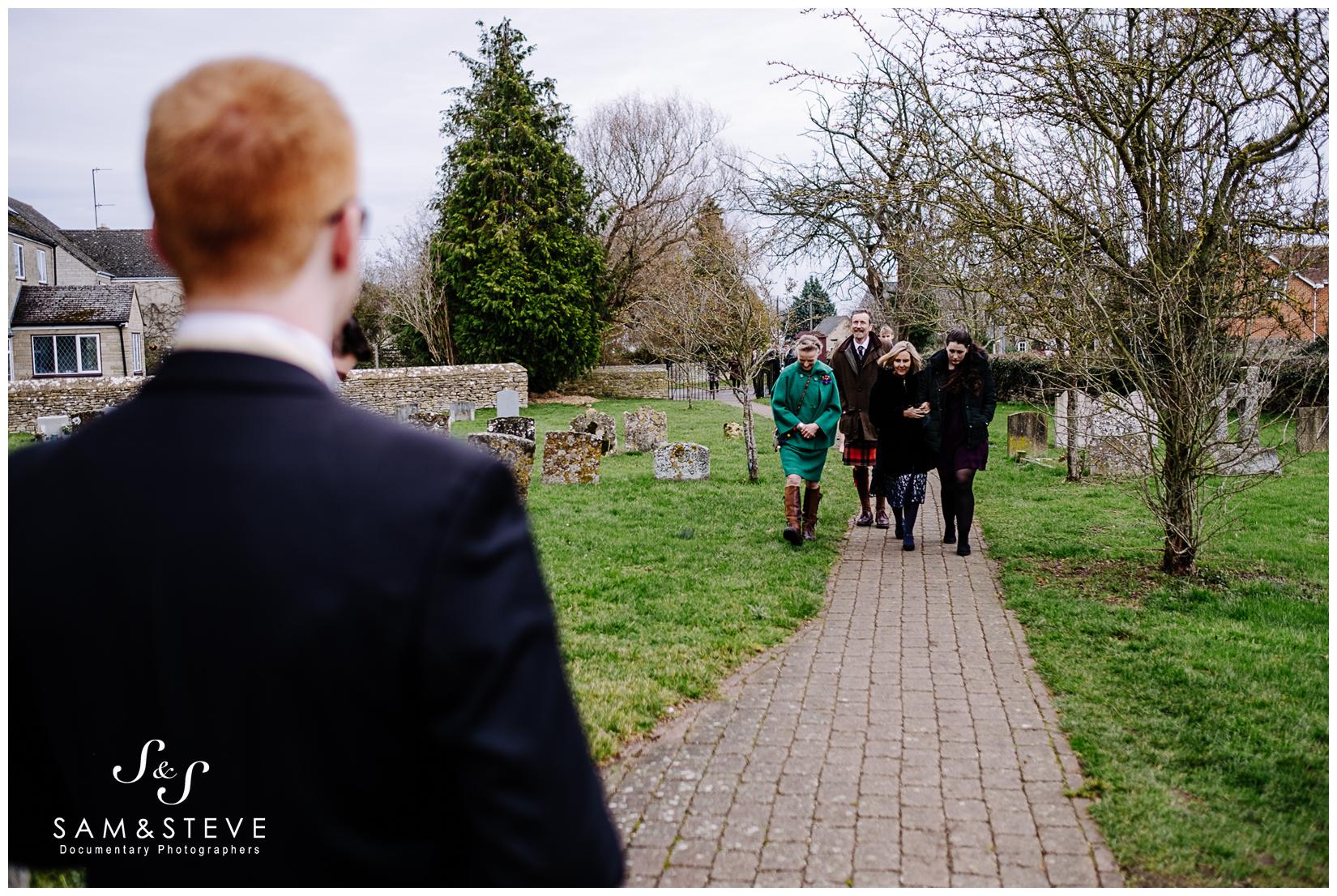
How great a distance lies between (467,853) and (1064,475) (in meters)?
15.3

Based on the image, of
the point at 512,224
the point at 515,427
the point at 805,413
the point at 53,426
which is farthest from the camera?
the point at 512,224

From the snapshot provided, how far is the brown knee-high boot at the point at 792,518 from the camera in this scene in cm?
988

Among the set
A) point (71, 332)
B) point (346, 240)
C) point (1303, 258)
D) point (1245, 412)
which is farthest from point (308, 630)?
point (71, 332)

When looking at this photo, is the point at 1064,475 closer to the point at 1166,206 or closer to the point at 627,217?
the point at 1166,206

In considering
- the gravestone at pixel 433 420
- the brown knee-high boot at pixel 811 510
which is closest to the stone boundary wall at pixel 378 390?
the gravestone at pixel 433 420

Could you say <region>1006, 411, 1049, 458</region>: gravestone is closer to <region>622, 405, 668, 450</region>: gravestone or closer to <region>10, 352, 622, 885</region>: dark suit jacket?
<region>622, 405, 668, 450</region>: gravestone

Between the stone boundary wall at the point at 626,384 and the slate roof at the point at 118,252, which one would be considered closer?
the stone boundary wall at the point at 626,384

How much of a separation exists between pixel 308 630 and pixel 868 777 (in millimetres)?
3712

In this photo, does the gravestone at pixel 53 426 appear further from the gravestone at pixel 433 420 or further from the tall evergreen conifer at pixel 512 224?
the tall evergreen conifer at pixel 512 224

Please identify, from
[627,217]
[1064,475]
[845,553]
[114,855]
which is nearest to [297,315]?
[114,855]

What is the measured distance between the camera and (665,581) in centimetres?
830

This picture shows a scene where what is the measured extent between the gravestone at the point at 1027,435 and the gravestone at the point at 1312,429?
3902 millimetres

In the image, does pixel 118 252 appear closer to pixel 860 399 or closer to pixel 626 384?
pixel 626 384

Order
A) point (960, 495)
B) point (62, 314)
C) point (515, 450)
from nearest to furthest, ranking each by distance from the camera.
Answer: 1. point (960, 495)
2. point (515, 450)
3. point (62, 314)
